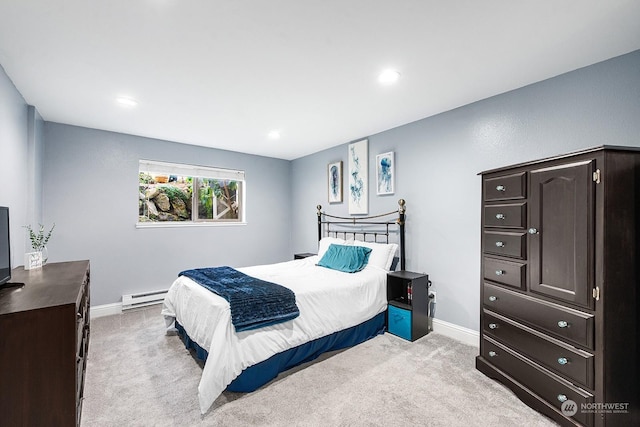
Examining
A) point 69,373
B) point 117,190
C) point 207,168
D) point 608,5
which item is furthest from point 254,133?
point 608,5

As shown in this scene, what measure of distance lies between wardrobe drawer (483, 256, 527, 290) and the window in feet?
13.0

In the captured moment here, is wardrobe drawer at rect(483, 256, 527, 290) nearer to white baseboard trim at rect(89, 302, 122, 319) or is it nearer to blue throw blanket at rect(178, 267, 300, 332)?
blue throw blanket at rect(178, 267, 300, 332)

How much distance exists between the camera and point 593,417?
5.21 ft

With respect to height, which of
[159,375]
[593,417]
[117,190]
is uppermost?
[117,190]

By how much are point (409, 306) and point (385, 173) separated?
66.7 inches

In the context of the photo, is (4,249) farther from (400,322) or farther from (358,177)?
(358,177)

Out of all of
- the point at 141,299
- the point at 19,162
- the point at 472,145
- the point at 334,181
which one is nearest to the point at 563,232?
the point at 472,145

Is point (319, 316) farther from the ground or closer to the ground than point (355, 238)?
closer to the ground

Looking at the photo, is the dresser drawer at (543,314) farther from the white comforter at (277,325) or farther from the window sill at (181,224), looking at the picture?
the window sill at (181,224)

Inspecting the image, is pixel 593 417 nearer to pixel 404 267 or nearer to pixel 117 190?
pixel 404 267

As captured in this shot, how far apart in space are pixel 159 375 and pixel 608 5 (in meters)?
3.91

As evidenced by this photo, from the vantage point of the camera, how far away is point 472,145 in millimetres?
2980

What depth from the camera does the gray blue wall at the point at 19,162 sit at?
2338 mm

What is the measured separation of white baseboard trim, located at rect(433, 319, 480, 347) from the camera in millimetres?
2922
